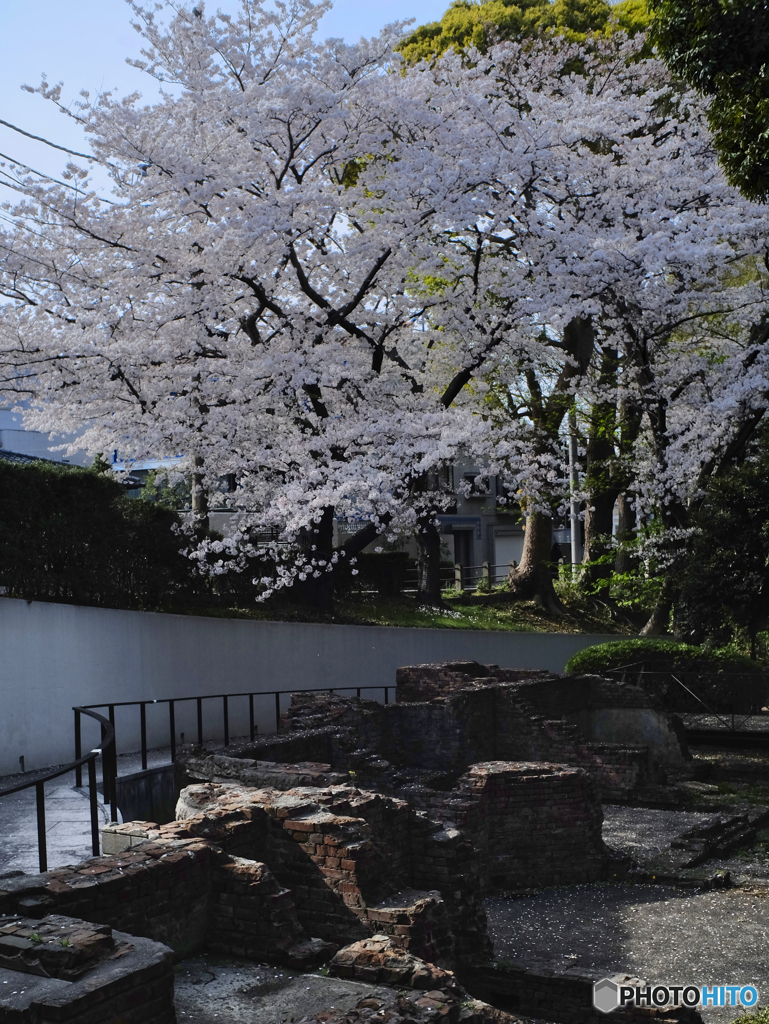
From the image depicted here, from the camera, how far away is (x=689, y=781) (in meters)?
15.6

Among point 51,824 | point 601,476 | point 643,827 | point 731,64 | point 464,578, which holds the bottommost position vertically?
point 643,827

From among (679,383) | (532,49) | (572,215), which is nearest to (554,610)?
(679,383)

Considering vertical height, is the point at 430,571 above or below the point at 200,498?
below

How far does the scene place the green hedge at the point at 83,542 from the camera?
38.2 feet

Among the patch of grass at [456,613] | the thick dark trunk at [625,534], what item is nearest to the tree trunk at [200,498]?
the patch of grass at [456,613]

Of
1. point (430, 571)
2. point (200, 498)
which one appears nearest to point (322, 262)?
point (200, 498)

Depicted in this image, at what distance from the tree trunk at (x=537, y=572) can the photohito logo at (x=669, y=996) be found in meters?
17.3

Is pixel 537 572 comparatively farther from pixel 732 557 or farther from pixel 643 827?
pixel 643 827

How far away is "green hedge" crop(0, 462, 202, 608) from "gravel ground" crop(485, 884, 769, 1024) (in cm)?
668

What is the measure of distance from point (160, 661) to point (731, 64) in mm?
10214

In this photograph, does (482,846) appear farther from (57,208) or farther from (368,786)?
(57,208)

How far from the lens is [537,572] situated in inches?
997

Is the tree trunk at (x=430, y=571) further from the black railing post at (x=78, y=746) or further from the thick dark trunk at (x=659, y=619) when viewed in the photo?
the black railing post at (x=78, y=746)

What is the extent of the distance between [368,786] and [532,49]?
1824 centimetres
